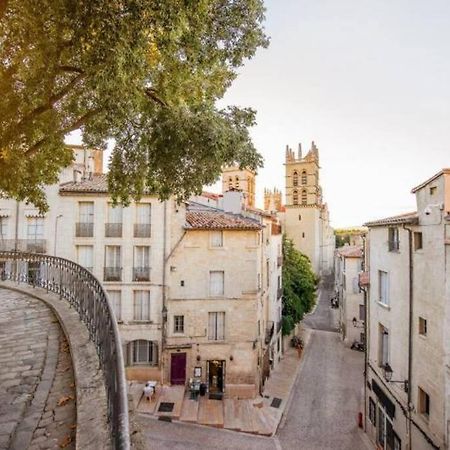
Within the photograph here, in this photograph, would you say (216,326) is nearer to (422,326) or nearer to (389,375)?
(389,375)

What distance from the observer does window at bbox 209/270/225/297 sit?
23.2 m

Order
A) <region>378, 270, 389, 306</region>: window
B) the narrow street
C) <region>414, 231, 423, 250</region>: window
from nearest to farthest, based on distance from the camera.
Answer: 1. <region>414, 231, 423, 250</region>: window
2. <region>378, 270, 389, 306</region>: window
3. the narrow street

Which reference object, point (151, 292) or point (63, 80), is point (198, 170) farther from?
point (151, 292)

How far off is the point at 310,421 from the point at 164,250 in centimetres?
1315

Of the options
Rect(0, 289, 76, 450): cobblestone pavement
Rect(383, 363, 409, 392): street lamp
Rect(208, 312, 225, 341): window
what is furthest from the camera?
Rect(208, 312, 225, 341): window

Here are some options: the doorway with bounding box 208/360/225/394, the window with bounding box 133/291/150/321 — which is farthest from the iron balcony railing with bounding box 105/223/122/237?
the doorway with bounding box 208/360/225/394

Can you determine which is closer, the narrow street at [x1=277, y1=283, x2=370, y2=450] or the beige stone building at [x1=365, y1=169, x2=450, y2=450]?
the beige stone building at [x1=365, y1=169, x2=450, y2=450]

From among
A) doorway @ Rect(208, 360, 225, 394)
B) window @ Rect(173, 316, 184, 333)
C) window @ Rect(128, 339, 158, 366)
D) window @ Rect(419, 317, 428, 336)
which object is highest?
window @ Rect(419, 317, 428, 336)

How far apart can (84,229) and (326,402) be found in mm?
18868

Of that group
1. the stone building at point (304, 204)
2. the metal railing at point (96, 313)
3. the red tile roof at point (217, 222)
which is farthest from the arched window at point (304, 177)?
the metal railing at point (96, 313)

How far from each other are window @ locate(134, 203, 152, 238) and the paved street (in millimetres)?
10857

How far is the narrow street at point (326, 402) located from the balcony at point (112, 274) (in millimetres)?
13065

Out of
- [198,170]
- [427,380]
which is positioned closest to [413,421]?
[427,380]

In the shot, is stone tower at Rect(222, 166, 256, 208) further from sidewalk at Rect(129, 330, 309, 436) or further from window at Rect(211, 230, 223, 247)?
sidewalk at Rect(129, 330, 309, 436)
